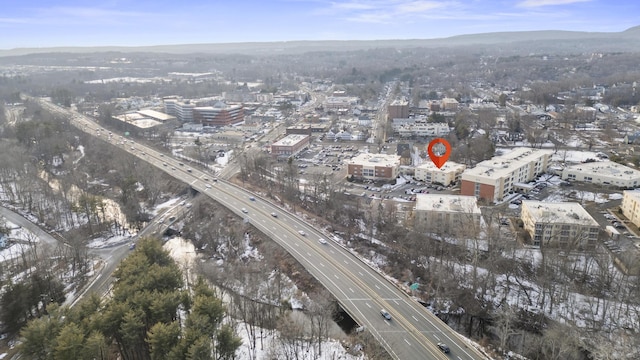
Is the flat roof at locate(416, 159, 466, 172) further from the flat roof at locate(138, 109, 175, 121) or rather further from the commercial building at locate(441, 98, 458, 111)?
the flat roof at locate(138, 109, 175, 121)

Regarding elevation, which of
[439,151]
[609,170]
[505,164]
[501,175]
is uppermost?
[505,164]

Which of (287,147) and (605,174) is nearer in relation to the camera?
(605,174)

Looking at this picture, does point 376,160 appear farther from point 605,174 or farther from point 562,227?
point 605,174

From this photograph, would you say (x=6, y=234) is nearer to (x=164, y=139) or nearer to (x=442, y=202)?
(x=164, y=139)

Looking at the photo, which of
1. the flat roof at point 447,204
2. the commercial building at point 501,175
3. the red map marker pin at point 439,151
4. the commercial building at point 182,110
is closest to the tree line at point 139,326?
the flat roof at point 447,204

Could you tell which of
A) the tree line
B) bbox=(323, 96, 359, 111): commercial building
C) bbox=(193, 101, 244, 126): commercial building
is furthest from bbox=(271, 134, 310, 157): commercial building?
the tree line

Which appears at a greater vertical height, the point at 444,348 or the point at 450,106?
the point at 450,106

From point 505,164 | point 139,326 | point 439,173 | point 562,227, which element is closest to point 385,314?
point 139,326
